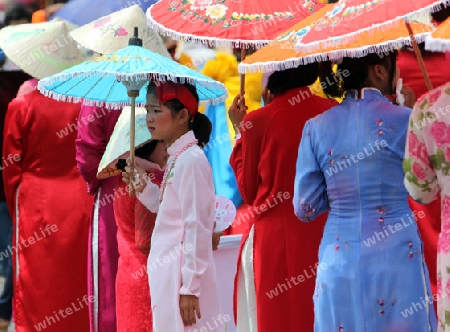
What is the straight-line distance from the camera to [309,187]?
138 inches

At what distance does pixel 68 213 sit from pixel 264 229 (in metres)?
1.71

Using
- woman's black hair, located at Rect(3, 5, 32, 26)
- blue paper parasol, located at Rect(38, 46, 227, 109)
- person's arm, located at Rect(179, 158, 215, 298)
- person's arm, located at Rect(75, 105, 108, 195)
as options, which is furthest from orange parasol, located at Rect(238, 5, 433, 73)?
woman's black hair, located at Rect(3, 5, 32, 26)

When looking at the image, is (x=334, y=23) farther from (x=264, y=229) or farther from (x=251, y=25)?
(x=264, y=229)

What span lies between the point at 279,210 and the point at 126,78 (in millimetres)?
922

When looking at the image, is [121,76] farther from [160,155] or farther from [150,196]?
[160,155]

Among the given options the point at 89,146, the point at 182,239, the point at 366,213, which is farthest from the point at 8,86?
the point at 366,213

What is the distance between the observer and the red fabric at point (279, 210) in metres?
4.25

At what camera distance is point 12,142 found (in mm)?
5656

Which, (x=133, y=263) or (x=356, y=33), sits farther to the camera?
(x=133, y=263)

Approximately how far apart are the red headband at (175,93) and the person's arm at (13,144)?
70.0 inches

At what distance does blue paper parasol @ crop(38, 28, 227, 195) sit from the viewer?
3.86 meters

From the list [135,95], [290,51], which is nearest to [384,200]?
[290,51]

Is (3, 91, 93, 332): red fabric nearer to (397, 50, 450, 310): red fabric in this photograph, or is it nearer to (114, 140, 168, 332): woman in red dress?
(114, 140, 168, 332): woman in red dress

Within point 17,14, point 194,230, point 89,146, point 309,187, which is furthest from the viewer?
point 17,14
